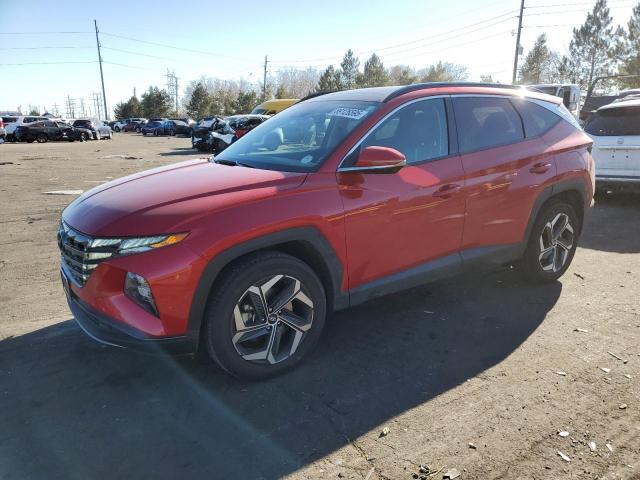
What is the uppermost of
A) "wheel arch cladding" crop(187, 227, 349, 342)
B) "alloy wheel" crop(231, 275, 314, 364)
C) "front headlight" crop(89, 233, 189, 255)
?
"front headlight" crop(89, 233, 189, 255)

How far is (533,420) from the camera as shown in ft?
8.95

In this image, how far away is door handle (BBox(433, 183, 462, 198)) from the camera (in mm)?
3601

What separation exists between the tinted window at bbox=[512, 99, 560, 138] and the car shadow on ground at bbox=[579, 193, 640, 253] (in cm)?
217

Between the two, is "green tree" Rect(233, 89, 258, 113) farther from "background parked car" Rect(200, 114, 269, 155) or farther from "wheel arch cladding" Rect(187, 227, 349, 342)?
"wheel arch cladding" Rect(187, 227, 349, 342)

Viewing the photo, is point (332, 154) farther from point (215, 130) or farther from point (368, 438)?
point (215, 130)

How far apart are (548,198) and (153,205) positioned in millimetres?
3468

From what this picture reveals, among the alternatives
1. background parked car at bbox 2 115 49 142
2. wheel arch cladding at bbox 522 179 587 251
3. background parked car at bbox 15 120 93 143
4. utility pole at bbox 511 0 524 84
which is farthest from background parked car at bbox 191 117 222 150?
utility pole at bbox 511 0 524 84

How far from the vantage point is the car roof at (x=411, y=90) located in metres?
3.69

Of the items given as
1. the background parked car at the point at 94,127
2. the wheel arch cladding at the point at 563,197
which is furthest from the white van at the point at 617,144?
the background parked car at the point at 94,127

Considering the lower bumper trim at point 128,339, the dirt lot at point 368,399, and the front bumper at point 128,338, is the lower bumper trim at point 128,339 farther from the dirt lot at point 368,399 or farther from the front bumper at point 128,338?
the dirt lot at point 368,399

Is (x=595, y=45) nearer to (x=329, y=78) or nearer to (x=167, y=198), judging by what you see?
(x=329, y=78)

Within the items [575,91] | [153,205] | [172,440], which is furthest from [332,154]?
[575,91]

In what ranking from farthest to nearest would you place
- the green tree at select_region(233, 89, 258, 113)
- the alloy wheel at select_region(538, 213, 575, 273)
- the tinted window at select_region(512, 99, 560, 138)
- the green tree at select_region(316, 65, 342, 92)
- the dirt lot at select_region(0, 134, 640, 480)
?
the green tree at select_region(316, 65, 342, 92) → the green tree at select_region(233, 89, 258, 113) → the alloy wheel at select_region(538, 213, 575, 273) → the tinted window at select_region(512, 99, 560, 138) → the dirt lot at select_region(0, 134, 640, 480)

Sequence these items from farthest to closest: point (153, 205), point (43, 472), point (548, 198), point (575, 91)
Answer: point (575, 91), point (548, 198), point (153, 205), point (43, 472)
